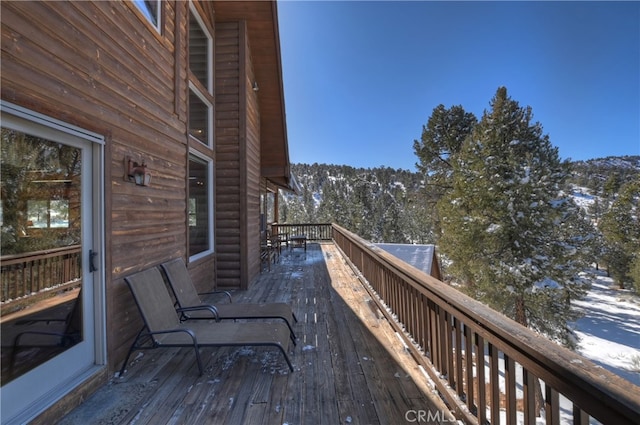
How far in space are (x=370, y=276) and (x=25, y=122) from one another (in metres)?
4.25

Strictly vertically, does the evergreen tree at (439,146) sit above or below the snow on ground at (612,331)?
above

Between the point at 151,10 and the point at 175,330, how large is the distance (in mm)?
3415

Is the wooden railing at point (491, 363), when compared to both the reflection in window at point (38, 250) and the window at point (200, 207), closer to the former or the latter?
the reflection in window at point (38, 250)

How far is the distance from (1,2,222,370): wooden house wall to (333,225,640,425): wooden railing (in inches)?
103

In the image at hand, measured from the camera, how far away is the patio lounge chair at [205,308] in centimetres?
288

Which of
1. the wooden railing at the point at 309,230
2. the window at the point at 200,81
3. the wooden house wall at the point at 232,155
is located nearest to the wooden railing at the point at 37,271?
the window at the point at 200,81

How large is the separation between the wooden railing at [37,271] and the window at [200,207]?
203 cm

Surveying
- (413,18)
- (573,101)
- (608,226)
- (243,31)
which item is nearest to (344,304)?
(243,31)

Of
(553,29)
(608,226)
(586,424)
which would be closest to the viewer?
(586,424)

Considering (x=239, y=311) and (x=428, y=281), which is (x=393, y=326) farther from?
(x=239, y=311)

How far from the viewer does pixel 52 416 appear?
1735mm

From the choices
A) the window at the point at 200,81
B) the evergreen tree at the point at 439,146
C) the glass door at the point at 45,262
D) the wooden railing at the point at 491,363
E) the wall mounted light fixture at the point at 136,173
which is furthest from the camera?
the evergreen tree at the point at 439,146

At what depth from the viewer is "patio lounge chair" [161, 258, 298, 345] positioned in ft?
9.45

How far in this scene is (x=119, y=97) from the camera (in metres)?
2.44
